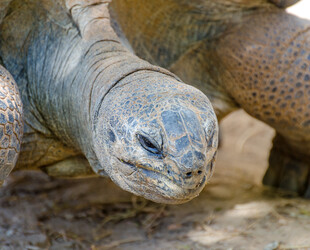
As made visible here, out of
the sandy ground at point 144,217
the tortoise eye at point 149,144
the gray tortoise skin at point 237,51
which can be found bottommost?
the sandy ground at point 144,217

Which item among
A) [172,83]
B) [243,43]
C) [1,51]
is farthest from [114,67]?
[243,43]

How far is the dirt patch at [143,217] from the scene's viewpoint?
3088 mm

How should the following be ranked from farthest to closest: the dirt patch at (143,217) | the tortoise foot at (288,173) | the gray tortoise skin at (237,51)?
the tortoise foot at (288,173) < the gray tortoise skin at (237,51) < the dirt patch at (143,217)

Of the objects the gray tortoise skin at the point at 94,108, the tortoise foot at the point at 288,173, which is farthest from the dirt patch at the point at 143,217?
the gray tortoise skin at the point at 94,108

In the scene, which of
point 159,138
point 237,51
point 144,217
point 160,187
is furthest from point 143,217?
point 159,138

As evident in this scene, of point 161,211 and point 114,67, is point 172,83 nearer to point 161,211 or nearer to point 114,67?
point 114,67

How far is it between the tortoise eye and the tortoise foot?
2183mm

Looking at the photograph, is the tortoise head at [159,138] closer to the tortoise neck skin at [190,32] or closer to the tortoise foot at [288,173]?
the tortoise neck skin at [190,32]

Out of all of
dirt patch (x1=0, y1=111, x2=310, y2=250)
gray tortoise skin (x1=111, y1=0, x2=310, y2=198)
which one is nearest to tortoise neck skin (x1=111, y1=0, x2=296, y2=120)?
gray tortoise skin (x1=111, y1=0, x2=310, y2=198)

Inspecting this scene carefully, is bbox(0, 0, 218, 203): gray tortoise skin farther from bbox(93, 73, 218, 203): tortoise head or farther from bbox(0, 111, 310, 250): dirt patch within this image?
bbox(0, 111, 310, 250): dirt patch

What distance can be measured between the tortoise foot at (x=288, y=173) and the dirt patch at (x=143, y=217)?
130 millimetres

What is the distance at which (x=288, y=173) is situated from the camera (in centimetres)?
391

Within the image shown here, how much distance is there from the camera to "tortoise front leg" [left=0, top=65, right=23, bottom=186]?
2260mm

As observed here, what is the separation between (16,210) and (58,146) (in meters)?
0.78
